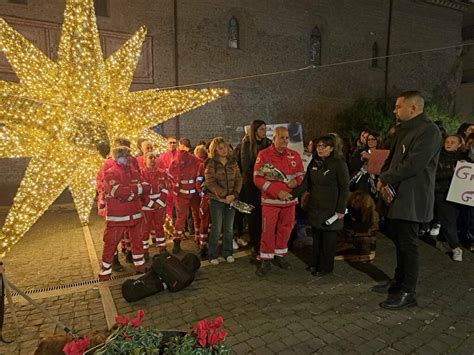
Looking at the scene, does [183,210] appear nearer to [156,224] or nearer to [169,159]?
[156,224]

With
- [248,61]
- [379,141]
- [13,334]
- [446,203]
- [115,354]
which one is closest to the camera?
[115,354]

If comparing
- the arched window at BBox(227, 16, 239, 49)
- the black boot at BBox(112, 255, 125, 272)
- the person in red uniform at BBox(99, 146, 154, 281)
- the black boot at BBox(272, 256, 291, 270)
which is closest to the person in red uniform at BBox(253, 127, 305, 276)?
the black boot at BBox(272, 256, 291, 270)

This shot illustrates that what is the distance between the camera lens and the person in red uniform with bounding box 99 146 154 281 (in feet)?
15.0

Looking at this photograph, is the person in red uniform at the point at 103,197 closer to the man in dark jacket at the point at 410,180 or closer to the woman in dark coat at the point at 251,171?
the woman in dark coat at the point at 251,171

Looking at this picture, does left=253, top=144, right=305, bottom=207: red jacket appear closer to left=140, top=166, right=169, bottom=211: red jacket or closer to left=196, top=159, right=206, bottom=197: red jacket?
left=196, top=159, right=206, bottom=197: red jacket

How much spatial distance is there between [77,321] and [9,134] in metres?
2.99

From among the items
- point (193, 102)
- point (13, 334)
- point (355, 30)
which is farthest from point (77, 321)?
point (355, 30)

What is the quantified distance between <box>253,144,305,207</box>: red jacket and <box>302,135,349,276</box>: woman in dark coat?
0.26 m

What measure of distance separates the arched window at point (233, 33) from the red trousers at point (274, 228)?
1177cm

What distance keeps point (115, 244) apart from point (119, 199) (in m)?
0.68

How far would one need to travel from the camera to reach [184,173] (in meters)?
6.17

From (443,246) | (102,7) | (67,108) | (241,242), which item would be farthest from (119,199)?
(102,7)

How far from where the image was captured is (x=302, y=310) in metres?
3.94

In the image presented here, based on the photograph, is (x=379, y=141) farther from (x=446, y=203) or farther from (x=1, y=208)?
(x=1, y=208)
